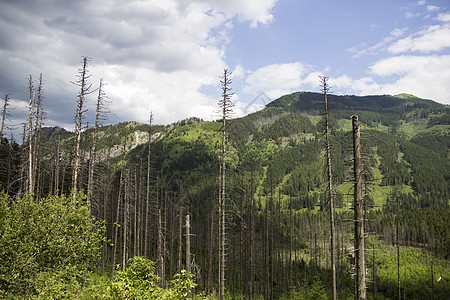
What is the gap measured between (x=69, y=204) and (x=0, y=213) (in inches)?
115

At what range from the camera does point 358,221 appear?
38.5ft

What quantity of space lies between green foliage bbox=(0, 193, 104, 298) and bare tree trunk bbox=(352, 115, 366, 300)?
12.5 metres

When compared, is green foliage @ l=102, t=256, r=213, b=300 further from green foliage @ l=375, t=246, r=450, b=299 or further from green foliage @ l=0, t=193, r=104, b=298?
green foliage @ l=375, t=246, r=450, b=299

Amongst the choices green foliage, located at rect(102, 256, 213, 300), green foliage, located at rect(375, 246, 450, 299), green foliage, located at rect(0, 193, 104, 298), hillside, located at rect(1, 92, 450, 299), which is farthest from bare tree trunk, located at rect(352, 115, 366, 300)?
green foliage, located at rect(375, 246, 450, 299)

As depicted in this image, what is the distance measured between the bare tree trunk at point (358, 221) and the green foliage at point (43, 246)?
41.0 ft

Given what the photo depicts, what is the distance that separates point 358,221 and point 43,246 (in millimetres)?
14612

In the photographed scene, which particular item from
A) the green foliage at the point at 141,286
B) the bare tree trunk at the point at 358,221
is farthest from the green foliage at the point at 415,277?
the green foliage at the point at 141,286

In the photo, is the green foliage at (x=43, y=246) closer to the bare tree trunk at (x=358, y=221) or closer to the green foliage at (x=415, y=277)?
the bare tree trunk at (x=358, y=221)

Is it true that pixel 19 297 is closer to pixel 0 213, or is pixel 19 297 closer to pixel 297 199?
pixel 0 213

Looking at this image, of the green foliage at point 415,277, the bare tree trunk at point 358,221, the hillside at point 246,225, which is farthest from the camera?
the green foliage at point 415,277

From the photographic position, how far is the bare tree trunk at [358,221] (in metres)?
11.4

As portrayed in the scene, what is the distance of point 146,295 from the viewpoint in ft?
33.5

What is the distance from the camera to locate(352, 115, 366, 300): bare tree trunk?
1145 centimetres

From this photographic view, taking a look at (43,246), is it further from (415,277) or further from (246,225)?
(415,277)
